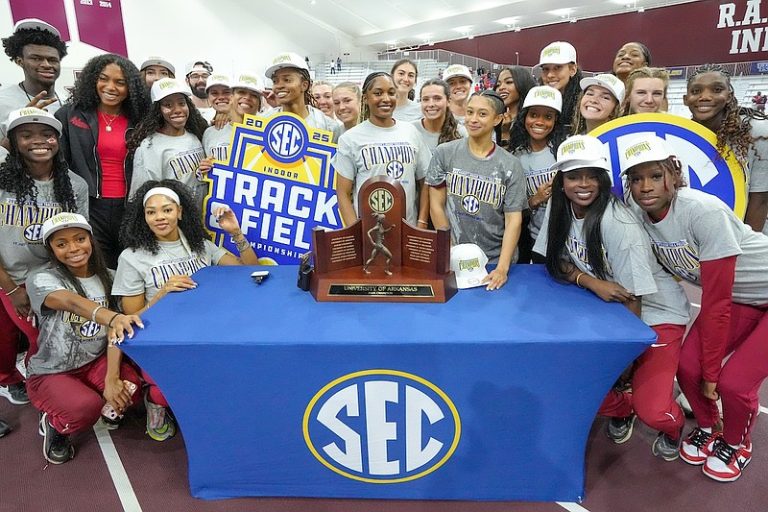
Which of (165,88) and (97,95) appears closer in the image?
(165,88)

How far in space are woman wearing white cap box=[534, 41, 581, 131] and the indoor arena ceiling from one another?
1297 cm

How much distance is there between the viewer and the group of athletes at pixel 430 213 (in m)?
1.94

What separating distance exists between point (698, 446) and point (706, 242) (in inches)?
39.2

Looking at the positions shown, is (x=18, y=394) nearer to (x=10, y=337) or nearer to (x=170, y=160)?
(x=10, y=337)

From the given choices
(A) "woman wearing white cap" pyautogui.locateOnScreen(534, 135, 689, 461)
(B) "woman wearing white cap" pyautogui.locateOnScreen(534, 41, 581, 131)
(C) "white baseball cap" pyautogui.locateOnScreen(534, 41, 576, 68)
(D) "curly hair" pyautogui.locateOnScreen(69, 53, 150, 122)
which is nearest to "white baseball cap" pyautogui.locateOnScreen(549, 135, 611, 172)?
(A) "woman wearing white cap" pyautogui.locateOnScreen(534, 135, 689, 461)

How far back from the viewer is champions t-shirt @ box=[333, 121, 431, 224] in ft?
8.12

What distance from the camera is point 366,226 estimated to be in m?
2.02

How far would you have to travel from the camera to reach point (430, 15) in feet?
68.0

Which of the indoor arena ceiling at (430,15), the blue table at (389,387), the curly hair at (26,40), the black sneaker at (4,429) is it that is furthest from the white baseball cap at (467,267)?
the indoor arena ceiling at (430,15)

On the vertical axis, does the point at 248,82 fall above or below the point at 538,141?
above

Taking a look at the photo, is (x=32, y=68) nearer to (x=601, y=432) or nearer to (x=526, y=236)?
(x=526, y=236)

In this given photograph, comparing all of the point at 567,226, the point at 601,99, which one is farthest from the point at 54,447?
the point at 601,99

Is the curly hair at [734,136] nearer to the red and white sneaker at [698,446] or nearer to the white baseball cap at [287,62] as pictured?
the red and white sneaker at [698,446]

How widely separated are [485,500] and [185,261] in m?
1.75
